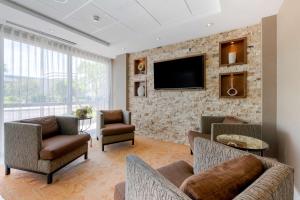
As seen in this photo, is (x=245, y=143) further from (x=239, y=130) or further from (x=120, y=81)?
(x=120, y=81)

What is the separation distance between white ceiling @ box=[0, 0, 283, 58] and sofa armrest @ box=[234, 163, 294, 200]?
2.13 meters

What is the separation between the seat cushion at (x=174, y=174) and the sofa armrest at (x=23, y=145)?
142 cm

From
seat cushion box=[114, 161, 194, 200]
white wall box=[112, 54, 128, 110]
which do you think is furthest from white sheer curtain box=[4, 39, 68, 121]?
seat cushion box=[114, 161, 194, 200]

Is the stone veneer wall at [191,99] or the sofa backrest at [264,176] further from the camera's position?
the stone veneer wall at [191,99]

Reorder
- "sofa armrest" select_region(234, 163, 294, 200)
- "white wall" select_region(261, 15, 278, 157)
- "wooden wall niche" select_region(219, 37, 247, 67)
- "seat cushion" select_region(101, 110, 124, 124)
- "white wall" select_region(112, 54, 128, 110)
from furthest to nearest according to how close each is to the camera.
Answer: "white wall" select_region(112, 54, 128, 110) < "seat cushion" select_region(101, 110, 124, 124) < "wooden wall niche" select_region(219, 37, 247, 67) < "white wall" select_region(261, 15, 278, 157) < "sofa armrest" select_region(234, 163, 294, 200)

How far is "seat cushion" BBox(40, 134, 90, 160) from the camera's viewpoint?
1999 millimetres

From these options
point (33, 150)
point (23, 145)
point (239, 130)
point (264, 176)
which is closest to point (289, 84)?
point (239, 130)

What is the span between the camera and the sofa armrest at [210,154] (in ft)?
4.05

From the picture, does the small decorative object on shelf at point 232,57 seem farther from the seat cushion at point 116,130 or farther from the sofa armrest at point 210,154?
the seat cushion at point 116,130

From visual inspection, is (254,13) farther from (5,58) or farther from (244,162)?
(5,58)

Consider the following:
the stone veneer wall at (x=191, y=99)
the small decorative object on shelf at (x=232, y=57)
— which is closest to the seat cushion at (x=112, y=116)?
the stone veneer wall at (x=191, y=99)

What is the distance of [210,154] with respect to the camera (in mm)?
1346

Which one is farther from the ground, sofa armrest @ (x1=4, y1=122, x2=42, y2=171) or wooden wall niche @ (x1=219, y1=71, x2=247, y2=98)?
wooden wall niche @ (x1=219, y1=71, x2=247, y2=98)

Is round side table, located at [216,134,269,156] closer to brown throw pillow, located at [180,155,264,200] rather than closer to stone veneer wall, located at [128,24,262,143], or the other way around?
brown throw pillow, located at [180,155,264,200]
